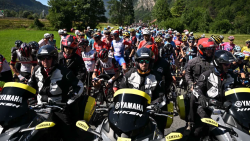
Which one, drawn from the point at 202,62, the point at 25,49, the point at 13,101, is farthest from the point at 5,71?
the point at 202,62

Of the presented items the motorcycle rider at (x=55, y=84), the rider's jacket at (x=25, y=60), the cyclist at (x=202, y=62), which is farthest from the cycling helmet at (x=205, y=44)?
the rider's jacket at (x=25, y=60)

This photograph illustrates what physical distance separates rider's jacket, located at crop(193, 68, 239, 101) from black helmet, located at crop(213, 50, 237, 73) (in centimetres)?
16

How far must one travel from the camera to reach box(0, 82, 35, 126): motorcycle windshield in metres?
3.05

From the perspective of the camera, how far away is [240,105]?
324cm

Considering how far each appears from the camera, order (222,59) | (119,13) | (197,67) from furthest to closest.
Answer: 1. (119,13)
2. (197,67)
3. (222,59)

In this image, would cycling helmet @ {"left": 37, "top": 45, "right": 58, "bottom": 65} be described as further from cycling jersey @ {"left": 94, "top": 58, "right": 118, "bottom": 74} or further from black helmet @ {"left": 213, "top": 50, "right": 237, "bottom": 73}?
black helmet @ {"left": 213, "top": 50, "right": 237, "bottom": 73}

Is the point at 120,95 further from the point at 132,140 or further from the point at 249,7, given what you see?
the point at 249,7

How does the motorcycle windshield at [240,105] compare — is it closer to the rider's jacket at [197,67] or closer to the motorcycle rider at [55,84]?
the rider's jacket at [197,67]

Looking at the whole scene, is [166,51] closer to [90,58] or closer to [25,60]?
[90,58]

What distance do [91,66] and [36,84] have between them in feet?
11.1

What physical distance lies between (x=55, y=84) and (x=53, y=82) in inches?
2.2

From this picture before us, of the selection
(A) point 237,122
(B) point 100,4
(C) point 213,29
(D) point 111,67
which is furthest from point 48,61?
(B) point 100,4

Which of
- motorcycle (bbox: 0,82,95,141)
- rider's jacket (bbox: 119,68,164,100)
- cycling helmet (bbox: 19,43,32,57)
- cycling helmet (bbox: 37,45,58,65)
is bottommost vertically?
motorcycle (bbox: 0,82,95,141)

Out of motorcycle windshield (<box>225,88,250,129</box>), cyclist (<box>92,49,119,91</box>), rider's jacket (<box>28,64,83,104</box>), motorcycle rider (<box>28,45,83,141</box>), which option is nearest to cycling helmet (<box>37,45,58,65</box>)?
motorcycle rider (<box>28,45,83,141</box>)
